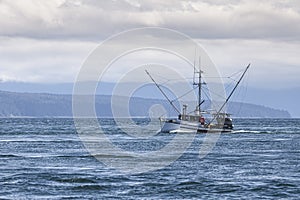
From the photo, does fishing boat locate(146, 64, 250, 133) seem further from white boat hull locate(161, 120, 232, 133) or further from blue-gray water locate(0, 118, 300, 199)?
blue-gray water locate(0, 118, 300, 199)

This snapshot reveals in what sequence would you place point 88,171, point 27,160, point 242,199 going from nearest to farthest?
point 242,199 → point 88,171 → point 27,160

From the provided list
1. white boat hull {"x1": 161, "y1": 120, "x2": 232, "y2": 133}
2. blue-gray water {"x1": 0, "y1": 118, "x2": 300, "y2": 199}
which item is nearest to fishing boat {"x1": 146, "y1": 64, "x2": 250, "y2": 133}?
white boat hull {"x1": 161, "y1": 120, "x2": 232, "y2": 133}

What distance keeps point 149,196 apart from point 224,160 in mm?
29827

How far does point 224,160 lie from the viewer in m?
83.4

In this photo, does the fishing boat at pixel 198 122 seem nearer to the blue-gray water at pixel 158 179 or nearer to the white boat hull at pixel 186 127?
the white boat hull at pixel 186 127

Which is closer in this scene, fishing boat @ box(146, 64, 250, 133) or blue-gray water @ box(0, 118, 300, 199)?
blue-gray water @ box(0, 118, 300, 199)

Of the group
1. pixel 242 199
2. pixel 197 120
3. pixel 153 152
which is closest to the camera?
pixel 242 199

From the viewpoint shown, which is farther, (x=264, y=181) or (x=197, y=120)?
(x=197, y=120)

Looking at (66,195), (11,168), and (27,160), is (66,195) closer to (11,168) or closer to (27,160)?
(11,168)

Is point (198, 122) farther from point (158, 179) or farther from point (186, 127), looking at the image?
point (158, 179)

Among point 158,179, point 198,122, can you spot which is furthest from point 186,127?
point 158,179

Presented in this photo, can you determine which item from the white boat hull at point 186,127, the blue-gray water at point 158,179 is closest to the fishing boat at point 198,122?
the white boat hull at point 186,127

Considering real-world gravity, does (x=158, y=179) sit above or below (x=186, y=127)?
below

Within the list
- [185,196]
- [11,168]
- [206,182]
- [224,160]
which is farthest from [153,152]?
[185,196]
